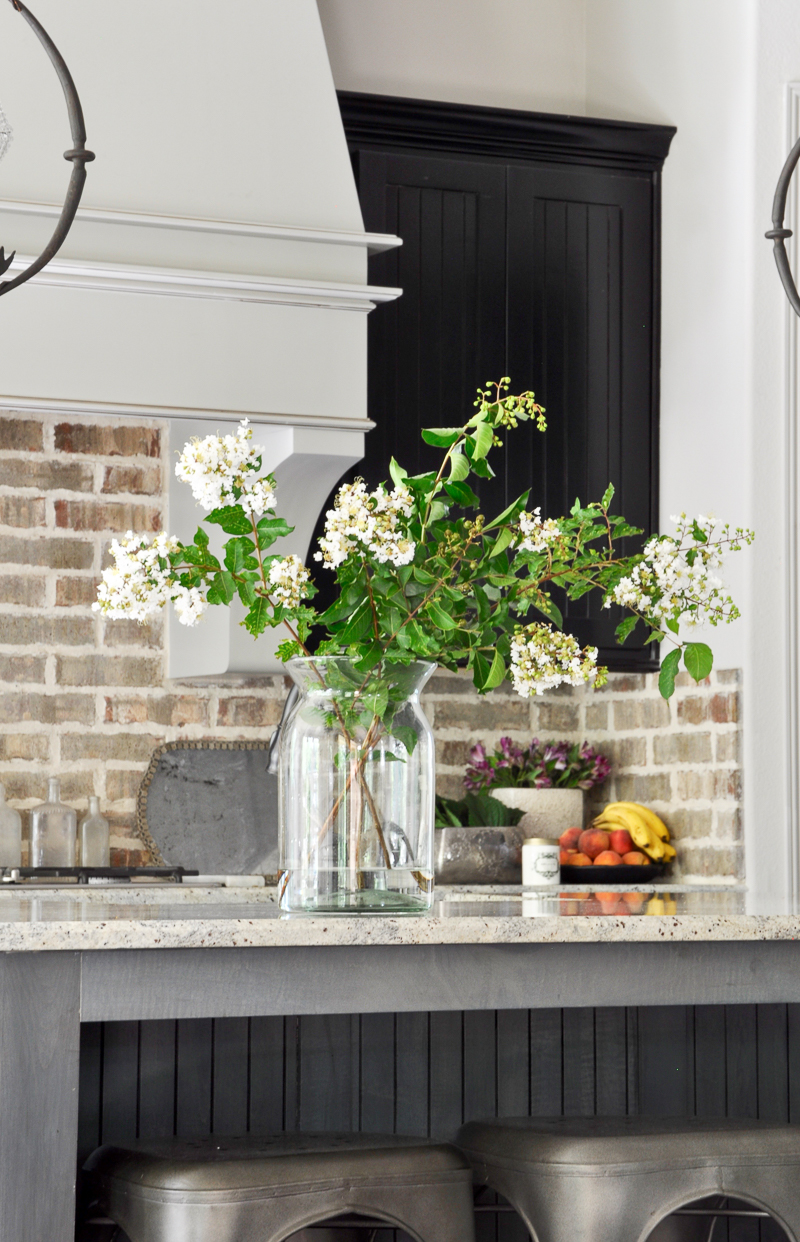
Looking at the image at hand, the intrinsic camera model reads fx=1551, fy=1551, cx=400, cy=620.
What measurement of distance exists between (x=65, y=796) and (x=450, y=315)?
4.97 feet

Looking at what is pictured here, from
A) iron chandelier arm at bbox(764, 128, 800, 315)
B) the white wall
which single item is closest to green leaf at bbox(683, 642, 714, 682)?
iron chandelier arm at bbox(764, 128, 800, 315)

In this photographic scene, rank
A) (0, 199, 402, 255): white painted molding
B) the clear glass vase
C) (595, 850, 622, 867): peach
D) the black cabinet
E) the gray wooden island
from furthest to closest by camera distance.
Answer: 1. the black cabinet
2. (595, 850, 622, 867): peach
3. (0, 199, 402, 255): white painted molding
4. the clear glass vase
5. the gray wooden island

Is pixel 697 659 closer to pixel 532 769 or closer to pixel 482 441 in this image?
pixel 482 441

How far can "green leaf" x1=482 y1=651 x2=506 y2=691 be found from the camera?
1.78m

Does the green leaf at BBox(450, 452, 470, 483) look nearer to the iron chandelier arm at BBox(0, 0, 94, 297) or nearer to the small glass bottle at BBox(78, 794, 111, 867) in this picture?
the iron chandelier arm at BBox(0, 0, 94, 297)

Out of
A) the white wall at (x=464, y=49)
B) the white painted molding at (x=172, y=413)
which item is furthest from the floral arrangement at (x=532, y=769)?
the white wall at (x=464, y=49)

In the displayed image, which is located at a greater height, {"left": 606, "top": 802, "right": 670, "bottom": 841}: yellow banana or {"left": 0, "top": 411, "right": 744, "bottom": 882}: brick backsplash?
{"left": 0, "top": 411, "right": 744, "bottom": 882}: brick backsplash

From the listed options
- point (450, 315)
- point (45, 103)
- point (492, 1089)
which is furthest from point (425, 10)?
point (492, 1089)

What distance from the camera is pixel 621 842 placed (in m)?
3.73

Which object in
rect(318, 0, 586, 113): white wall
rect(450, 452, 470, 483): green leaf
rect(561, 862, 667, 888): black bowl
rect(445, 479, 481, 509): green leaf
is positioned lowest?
rect(561, 862, 667, 888): black bowl

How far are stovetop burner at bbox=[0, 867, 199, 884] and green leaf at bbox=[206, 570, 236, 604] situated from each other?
71.5 inches

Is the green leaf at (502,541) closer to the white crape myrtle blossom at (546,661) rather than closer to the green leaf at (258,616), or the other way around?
the white crape myrtle blossom at (546,661)

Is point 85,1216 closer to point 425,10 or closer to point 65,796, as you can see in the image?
point 65,796

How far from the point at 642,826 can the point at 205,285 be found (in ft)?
5.62
